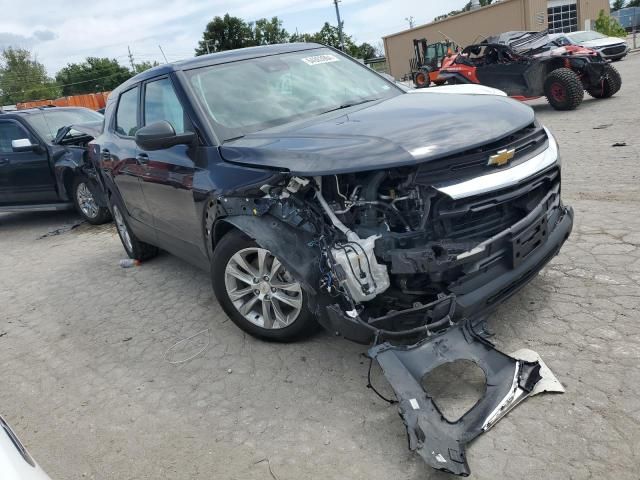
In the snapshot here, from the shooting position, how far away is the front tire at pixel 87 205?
25.6 feet

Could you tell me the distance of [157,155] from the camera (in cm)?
401

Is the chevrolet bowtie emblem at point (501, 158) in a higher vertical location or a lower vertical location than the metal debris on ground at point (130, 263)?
higher

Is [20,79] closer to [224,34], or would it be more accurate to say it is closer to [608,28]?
[224,34]

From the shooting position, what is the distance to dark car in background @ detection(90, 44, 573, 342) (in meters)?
2.63

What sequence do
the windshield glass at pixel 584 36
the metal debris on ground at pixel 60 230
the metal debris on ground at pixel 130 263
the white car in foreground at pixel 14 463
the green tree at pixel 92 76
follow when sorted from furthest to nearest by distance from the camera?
the green tree at pixel 92 76
the windshield glass at pixel 584 36
the metal debris on ground at pixel 60 230
the metal debris on ground at pixel 130 263
the white car in foreground at pixel 14 463

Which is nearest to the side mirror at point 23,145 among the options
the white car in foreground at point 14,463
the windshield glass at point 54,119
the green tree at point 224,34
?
the windshield glass at point 54,119

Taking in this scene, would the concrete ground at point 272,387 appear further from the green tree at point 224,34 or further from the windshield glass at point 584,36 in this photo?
the green tree at point 224,34

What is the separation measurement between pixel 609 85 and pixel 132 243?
35.7ft

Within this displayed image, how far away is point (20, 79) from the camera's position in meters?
58.3

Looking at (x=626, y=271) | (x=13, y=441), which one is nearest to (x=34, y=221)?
(x=13, y=441)

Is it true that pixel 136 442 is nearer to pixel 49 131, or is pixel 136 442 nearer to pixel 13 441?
pixel 13 441

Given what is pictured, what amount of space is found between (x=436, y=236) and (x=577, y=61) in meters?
10.5

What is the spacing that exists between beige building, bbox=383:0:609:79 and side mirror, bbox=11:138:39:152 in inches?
1235

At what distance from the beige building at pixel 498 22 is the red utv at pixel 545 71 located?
79.3 ft
